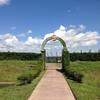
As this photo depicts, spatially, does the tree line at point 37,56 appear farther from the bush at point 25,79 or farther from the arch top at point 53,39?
the bush at point 25,79

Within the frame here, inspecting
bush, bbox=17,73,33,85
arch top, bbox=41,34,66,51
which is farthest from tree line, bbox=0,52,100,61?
bush, bbox=17,73,33,85

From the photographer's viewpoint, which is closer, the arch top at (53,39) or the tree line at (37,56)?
the arch top at (53,39)

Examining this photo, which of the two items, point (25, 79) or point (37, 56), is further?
point (37, 56)

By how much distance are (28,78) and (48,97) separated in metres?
9.28

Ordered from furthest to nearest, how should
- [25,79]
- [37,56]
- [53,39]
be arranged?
[37,56] < [53,39] < [25,79]

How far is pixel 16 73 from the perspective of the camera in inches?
1711

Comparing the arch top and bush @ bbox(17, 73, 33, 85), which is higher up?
the arch top

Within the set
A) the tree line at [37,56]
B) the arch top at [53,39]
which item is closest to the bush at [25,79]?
the arch top at [53,39]

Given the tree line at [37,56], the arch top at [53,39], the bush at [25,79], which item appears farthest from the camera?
the tree line at [37,56]

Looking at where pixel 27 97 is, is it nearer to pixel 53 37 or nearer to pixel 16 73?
pixel 16 73

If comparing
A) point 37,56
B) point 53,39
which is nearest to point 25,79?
point 53,39

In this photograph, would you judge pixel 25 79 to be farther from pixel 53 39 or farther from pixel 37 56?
pixel 37 56

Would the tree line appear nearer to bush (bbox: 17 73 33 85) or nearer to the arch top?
the arch top

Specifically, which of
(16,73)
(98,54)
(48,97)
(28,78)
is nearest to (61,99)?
(48,97)
